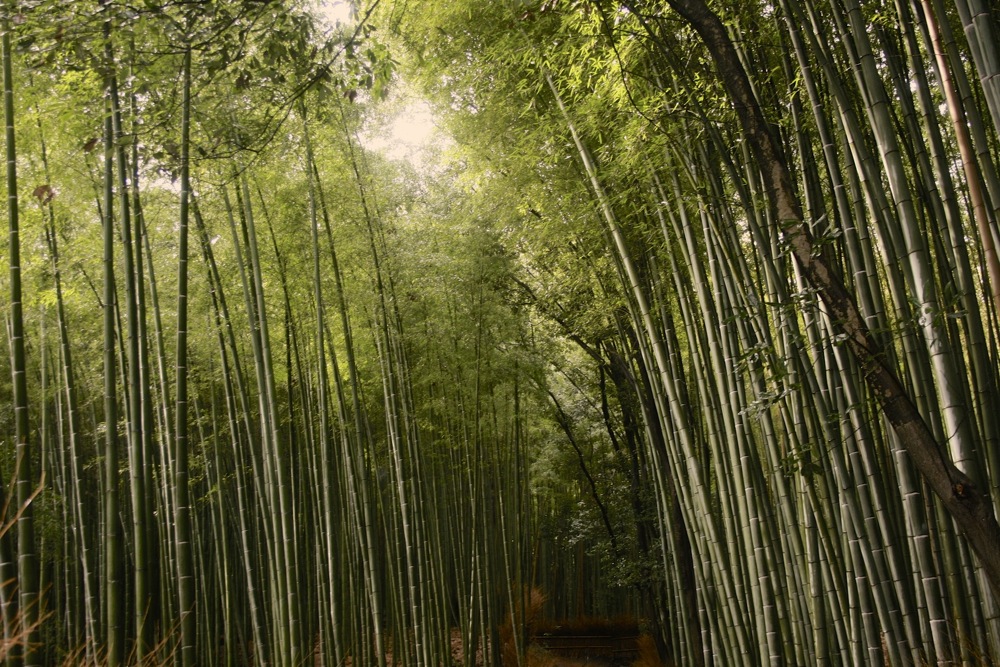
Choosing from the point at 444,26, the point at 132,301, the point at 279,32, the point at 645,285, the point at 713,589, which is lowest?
the point at 713,589

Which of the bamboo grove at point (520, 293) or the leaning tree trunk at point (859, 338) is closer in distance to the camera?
the leaning tree trunk at point (859, 338)

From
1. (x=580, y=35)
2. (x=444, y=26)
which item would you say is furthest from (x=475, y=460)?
(x=580, y=35)

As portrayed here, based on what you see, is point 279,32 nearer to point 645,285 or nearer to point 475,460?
point 645,285

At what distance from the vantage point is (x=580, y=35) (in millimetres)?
2936

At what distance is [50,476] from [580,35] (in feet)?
22.2

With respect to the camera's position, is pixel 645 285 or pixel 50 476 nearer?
pixel 645 285

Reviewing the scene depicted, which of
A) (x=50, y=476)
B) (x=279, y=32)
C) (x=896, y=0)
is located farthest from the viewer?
(x=50, y=476)

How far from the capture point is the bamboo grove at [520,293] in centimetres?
194

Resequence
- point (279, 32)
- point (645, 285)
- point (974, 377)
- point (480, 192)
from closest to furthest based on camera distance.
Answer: point (974, 377) < point (279, 32) < point (645, 285) < point (480, 192)

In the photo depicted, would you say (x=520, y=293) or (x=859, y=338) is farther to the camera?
(x=520, y=293)

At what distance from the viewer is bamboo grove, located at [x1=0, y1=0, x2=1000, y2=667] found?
6.35ft

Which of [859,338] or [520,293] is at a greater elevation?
[520,293]

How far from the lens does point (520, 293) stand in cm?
732

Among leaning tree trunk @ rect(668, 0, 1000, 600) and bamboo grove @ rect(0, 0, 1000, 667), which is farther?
bamboo grove @ rect(0, 0, 1000, 667)
